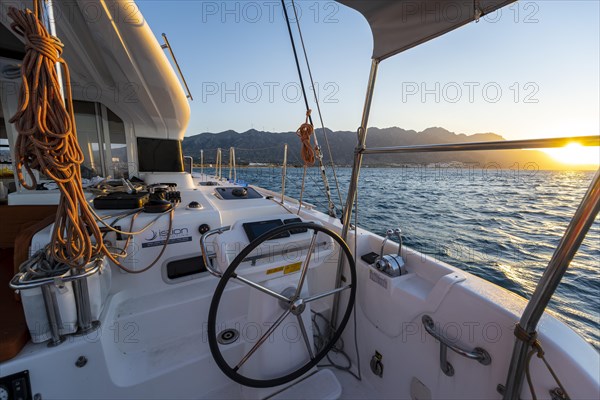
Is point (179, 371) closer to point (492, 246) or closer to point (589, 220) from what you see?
point (589, 220)

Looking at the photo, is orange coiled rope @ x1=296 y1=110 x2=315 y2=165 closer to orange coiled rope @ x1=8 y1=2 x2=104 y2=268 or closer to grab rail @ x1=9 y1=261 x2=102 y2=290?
orange coiled rope @ x1=8 y1=2 x2=104 y2=268

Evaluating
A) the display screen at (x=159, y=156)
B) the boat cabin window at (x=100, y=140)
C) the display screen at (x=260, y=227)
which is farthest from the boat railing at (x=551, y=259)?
A: the boat cabin window at (x=100, y=140)

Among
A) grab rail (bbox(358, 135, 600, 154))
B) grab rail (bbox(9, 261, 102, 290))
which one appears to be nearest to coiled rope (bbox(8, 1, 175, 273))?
grab rail (bbox(9, 261, 102, 290))

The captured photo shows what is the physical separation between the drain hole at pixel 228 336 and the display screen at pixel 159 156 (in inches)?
92.7

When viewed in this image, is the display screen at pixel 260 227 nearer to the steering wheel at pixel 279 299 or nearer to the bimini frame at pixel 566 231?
the steering wheel at pixel 279 299

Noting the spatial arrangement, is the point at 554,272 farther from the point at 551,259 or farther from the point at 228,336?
the point at 228,336

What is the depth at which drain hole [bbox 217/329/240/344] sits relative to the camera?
55.3 inches

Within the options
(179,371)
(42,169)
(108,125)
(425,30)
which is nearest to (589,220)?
(425,30)

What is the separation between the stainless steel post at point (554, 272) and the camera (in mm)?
624

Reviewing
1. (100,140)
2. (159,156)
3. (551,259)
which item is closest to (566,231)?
(551,259)

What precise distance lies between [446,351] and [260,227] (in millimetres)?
929

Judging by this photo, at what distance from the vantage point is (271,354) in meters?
1.20

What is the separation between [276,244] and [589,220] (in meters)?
0.90

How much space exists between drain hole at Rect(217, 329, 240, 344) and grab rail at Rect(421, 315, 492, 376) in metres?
→ 0.99
